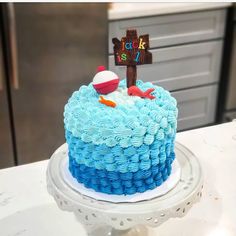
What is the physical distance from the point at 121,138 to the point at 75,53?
4.36ft

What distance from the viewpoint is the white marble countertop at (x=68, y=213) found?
3.33 ft

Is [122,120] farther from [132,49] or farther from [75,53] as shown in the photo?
[75,53]

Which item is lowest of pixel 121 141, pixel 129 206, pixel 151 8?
pixel 129 206

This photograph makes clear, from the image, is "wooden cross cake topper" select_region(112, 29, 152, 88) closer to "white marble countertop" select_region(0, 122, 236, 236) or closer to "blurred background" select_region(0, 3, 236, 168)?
"white marble countertop" select_region(0, 122, 236, 236)

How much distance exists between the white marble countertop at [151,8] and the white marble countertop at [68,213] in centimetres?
100

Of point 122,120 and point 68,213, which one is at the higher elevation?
point 122,120

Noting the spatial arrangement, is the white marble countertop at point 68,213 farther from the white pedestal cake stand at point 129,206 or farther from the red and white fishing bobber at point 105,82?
the red and white fishing bobber at point 105,82

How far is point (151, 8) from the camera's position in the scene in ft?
7.01

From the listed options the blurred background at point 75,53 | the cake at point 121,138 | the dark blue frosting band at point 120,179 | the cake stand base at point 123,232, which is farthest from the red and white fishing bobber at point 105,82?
the blurred background at point 75,53

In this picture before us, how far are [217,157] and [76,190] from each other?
1.78ft

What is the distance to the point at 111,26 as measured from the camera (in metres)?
2.11

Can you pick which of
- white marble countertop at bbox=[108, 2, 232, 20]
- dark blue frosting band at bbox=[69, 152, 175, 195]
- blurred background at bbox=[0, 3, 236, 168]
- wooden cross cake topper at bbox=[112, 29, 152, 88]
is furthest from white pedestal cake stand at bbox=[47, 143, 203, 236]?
white marble countertop at bbox=[108, 2, 232, 20]

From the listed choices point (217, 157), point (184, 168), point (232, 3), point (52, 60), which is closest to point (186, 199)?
point (184, 168)

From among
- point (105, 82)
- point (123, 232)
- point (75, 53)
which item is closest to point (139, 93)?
point (105, 82)
